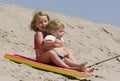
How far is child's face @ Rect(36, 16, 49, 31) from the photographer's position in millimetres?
6820

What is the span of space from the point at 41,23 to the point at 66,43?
442 centimetres

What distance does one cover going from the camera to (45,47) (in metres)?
6.55

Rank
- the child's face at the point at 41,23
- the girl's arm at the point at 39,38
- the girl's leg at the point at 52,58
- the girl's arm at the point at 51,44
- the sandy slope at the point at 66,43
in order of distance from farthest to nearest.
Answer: the child's face at the point at 41,23
the girl's arm at the point at 39,38
the girl's arm at the point at 51,44
the girl's leg at the point at 52,58
the sandy slope at the point at 66,43

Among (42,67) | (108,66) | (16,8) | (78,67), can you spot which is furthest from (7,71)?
(16,8)

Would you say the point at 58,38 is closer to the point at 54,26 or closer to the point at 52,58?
the point at 54,26

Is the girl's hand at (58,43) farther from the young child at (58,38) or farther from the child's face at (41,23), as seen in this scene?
the child's face at (41,23)

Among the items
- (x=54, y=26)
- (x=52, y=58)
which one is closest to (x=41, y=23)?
(x=54, y=26)

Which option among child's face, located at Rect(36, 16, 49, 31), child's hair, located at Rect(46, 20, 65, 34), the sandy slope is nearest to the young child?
child's hair, located at Rect(46, 20, 65, 34)

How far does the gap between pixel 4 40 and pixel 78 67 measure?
10.4 feet

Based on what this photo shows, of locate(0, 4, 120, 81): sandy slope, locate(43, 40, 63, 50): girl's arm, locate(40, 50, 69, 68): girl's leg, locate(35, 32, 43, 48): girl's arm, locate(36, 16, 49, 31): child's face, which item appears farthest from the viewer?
locate(36, 16, 49, 31): child's face

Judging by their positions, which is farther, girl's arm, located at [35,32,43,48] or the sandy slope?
girl's arm, located at [35,32,43,48]

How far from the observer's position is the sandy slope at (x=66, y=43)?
6.11 metres

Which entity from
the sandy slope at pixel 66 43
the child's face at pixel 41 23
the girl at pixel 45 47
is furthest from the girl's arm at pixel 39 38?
the sandy slope at pixel 66 43

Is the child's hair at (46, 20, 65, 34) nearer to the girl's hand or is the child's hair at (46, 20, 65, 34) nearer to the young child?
the young child
